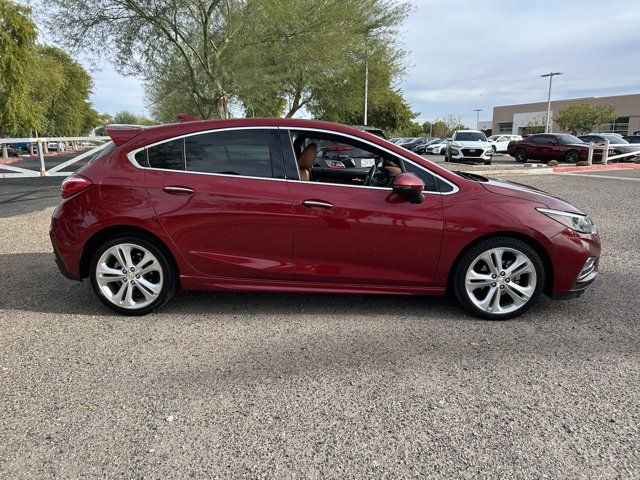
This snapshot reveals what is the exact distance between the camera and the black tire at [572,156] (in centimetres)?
2338

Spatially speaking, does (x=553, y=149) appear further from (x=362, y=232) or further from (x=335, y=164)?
(x=362, y=232)

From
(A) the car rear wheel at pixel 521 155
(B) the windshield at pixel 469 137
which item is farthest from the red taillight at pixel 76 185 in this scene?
(A) the car rear wheel at pixel 521 155

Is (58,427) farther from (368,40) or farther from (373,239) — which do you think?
(368,40)

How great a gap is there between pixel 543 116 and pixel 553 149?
52281mm

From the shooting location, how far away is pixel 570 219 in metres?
4.05

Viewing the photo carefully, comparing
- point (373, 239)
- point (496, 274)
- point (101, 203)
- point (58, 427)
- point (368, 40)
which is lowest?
point (58, 427)

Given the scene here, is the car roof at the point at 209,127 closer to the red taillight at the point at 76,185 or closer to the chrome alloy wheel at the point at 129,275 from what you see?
the red taillight at the point at 76,185

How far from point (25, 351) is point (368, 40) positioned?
19.8m

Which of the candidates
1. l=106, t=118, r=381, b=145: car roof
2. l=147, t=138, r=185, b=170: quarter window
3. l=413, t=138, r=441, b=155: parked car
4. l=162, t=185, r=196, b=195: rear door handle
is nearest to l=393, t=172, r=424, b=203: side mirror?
l=106, t=118, r=381, b=145: car roof

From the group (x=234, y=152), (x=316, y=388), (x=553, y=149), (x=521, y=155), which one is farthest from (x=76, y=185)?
(x=521, y=155)

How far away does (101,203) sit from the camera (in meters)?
4.02

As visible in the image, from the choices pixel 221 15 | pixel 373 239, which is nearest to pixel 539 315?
pixel 373 239

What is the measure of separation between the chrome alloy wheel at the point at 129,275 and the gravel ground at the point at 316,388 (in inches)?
7.7

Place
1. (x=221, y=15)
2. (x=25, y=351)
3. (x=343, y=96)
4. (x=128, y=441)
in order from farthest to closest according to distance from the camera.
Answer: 1. (x=343, y=96)
2. (x=221, y=15)
3. (x=25, y=351)
4. (x=128, y=441)
